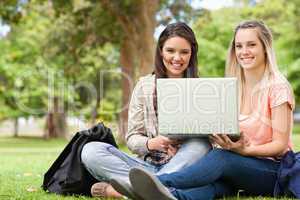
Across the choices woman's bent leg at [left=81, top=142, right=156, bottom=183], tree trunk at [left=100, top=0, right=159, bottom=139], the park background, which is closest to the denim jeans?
woman's bent leg at [left=81, top=142, right=156, bottom=183]

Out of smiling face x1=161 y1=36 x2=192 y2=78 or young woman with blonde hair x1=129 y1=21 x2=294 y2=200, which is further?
smiling face x1=161 y1=36 x2=192 y2=78

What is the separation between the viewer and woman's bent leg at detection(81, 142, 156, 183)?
11.7 feet

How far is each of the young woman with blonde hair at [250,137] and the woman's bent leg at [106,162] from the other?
43 centimetres

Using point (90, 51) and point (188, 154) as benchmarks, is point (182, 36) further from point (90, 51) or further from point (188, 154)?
point (90, 51)

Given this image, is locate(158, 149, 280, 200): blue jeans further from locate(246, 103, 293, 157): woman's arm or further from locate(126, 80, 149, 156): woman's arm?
locate(126, 80, 149, 156): woman's arm

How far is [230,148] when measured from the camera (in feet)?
10.8

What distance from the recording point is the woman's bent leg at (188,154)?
339cm

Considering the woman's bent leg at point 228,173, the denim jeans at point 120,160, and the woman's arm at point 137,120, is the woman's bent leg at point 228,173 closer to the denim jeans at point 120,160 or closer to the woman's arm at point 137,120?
the denim jeans at point 120,160

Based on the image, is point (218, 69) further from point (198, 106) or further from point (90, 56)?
point (198, 106)

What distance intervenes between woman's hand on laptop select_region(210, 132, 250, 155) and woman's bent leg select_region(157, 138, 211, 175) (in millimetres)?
193

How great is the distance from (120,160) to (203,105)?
0.74 meters

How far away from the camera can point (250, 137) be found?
3504 millimetres

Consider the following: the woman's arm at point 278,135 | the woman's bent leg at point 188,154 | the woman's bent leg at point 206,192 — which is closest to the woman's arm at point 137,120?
the woman's bent leg at point 188,154

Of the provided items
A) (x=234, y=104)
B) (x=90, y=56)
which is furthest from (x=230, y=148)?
(x=90, y=56)
